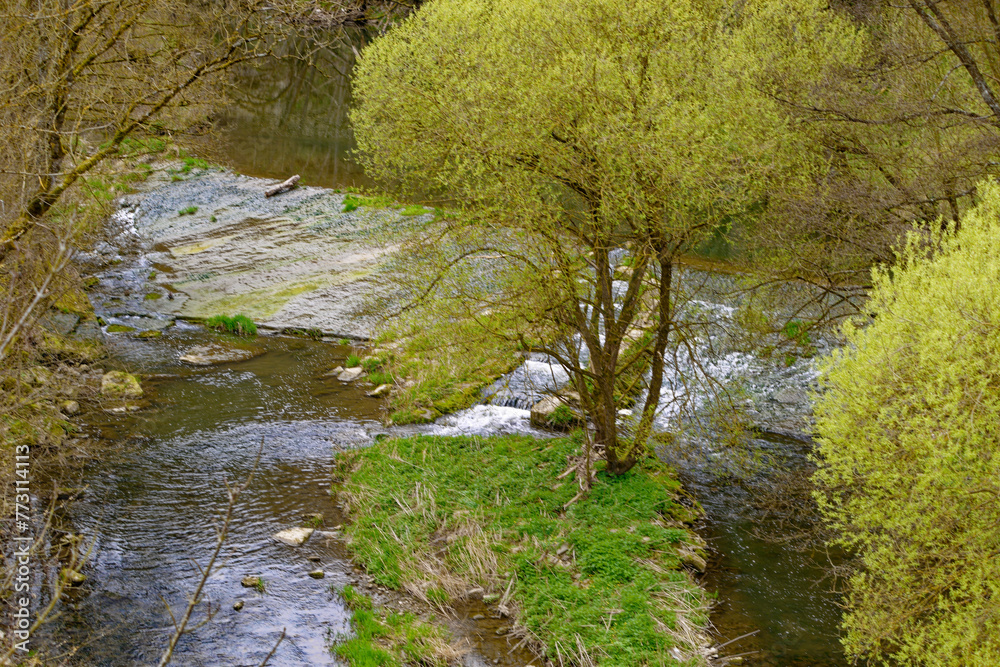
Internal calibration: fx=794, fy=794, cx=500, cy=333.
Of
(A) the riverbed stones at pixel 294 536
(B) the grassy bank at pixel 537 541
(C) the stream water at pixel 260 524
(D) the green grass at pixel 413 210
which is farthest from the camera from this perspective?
(D) the green grass at pixel 413 210

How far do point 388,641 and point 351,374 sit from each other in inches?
303

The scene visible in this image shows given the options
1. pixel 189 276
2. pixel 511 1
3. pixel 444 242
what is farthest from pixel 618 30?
pixel 189 276

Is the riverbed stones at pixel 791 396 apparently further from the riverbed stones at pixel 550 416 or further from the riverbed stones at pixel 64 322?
the riverbed stones at pixel 64 322

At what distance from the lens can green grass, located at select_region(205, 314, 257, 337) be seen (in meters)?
16.8

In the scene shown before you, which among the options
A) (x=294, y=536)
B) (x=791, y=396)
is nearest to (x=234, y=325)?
(x=294, y=536)

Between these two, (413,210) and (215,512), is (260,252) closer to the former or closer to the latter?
(413,210)

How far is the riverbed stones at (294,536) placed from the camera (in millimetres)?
9336

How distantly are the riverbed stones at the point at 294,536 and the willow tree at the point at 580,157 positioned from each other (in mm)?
3152

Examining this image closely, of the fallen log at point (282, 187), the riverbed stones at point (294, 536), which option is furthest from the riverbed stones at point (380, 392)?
the fallen log at point (282, 187)

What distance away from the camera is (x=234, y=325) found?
16.8 meters

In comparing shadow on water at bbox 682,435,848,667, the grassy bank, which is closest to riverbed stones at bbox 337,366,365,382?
the grassy bank

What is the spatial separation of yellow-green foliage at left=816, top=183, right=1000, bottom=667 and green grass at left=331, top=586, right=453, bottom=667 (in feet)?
12.5

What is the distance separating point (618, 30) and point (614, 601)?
6.36m

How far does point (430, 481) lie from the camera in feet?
34.8
